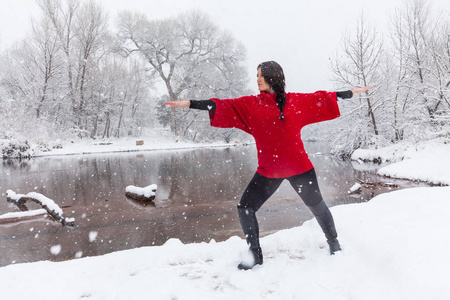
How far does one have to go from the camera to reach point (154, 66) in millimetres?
33844

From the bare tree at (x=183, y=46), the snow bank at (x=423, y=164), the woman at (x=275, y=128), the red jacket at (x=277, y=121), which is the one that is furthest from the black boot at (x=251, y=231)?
the bare tree at (x=183, y=46)

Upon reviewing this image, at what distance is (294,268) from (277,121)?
1277 mm

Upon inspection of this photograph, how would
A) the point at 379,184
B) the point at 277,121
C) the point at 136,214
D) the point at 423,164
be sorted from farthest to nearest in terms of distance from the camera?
1. the point at 423,164
2. the point at 379,184
3. the point at 136,214
4. the point at 277,121

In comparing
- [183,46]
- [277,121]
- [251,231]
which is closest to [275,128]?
[277,121]

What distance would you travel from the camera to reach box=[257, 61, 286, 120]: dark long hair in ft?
7.70

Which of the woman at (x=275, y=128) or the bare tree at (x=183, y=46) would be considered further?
the bare tree at (x=183, y=46)

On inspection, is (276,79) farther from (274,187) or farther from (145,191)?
(145,191)

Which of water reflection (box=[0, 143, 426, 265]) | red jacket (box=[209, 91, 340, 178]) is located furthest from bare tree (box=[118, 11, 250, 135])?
red jacket (box=[209, 91, 340, 178])

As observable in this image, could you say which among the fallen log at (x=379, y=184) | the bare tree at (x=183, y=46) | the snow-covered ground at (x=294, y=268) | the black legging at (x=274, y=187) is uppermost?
the bare tree at (x=183, y=46)

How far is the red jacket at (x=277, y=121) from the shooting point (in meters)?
2.32

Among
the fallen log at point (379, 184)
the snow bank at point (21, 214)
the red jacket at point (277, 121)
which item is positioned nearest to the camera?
the red jacket at point (277, 121)

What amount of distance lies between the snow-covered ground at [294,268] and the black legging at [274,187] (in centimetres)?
56

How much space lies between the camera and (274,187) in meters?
2.43

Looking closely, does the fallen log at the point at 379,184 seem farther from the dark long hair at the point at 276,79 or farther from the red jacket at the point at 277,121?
the dark long hair at the point at 276,79
